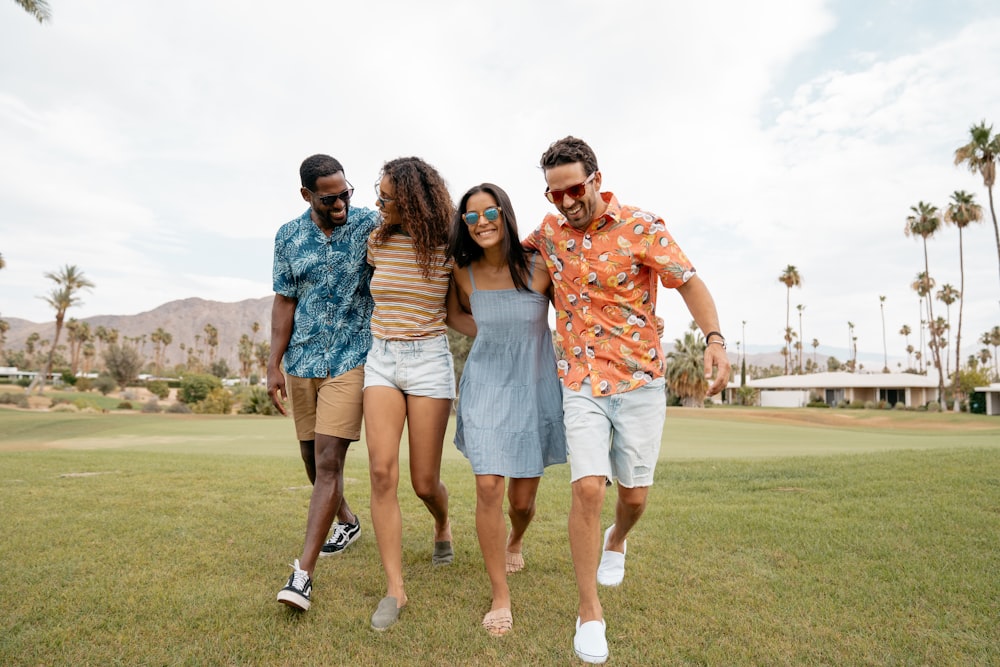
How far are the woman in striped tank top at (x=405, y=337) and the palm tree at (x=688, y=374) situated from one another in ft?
163

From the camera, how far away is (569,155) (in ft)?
12.5

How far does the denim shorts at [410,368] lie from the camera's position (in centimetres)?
409

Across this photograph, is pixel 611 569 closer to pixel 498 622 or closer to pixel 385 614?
pixel 498 622

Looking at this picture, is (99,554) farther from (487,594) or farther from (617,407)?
(617,407)

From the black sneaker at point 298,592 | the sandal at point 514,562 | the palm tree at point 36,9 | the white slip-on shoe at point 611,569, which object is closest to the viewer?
the black sneaker at point 298,592

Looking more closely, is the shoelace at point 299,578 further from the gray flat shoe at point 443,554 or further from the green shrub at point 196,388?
the green shrub at point 196,388

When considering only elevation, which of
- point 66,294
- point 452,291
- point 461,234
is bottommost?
point 452,291

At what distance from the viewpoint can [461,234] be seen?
4.04m

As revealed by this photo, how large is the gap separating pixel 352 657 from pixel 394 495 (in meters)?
1.10

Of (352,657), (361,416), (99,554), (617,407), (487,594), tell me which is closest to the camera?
(352,657)

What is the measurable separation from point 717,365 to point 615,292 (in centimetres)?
69

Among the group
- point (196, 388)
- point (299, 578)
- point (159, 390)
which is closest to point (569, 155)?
point (299, 578)

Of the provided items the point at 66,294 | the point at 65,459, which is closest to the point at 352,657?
the point at 65,459

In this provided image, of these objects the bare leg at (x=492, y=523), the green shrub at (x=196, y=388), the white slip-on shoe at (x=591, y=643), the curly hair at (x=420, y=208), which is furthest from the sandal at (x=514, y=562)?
the green shrub at (x=196, y=388)
